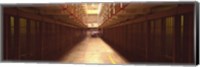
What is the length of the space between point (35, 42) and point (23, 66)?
4193mm

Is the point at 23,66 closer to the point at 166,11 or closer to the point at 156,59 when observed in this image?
the point at 166,11

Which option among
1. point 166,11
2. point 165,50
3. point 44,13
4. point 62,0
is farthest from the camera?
point 44,13

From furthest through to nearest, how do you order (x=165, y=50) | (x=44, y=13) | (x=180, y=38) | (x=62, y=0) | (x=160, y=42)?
(x=44, y=13)
(x=160, y=42)
(x=165, y=50)
(x=180, y=38)
(x=62, y=0)

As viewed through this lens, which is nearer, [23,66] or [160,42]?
[23,66]

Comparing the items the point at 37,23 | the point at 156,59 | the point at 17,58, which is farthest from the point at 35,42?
the point at 156,59

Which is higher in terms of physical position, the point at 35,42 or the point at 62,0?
the point at 62,0

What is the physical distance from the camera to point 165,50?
24.1ft

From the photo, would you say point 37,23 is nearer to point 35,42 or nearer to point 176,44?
point 35,42

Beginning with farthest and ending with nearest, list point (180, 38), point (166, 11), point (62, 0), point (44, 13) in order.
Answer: point (44, 13)
point (166, 11)
point (180, 38)
point (62, 0)

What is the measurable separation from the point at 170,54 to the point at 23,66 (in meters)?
3.46

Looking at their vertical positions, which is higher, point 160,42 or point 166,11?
point 166,11

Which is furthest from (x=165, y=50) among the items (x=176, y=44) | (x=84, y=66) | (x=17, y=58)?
(x=17, y=58)

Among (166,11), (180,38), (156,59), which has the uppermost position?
(166,11)

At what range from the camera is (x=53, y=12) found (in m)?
9.30
